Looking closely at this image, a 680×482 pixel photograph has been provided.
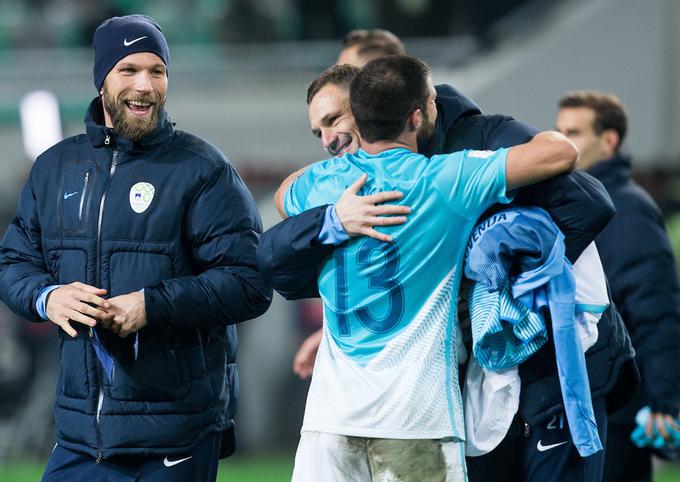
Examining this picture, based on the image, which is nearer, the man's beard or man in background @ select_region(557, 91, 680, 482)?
the man's beard

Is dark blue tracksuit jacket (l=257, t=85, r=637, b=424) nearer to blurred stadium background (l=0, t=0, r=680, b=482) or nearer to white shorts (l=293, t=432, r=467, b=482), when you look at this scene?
white shorts (l=293, t=432, r=467, b=482)

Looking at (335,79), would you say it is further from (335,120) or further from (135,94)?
(135,94)

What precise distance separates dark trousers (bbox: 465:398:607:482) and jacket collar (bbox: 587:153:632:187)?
4.90 feet

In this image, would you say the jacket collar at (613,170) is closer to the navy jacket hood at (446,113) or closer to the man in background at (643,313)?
the man in background at (643,313)

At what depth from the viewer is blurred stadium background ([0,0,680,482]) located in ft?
28.8

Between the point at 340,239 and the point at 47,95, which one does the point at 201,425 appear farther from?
the point at 47,95

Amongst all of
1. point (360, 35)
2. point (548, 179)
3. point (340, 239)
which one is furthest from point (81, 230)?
point (360, 35)

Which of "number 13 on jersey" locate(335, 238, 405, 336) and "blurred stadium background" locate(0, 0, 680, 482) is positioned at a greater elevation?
"blurred stadium background" locate(0, 0, 680, 482)

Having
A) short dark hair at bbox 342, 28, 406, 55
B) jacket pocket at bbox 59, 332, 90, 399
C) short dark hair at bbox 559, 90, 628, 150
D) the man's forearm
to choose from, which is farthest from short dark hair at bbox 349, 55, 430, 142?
short dark hair at bbox 559, 90, 628, 150

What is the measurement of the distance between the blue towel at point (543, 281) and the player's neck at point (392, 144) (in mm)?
289

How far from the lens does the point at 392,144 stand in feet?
10.9

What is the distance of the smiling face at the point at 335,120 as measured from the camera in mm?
3932

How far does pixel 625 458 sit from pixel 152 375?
2032mm

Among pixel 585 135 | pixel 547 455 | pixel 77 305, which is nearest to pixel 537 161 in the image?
pixel 547 455
